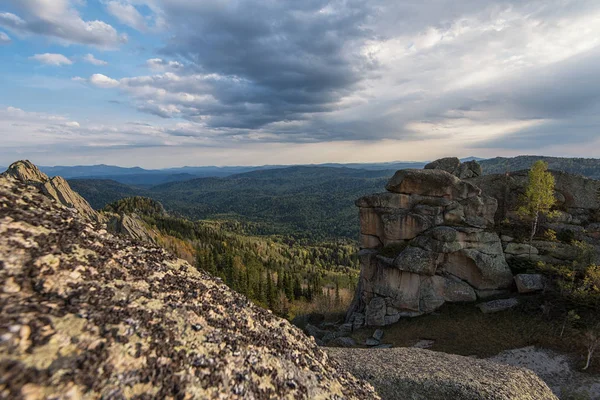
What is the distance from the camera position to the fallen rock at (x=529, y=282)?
111 ft

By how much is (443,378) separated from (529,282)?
22777 mm

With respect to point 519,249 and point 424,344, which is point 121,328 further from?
point 519,249

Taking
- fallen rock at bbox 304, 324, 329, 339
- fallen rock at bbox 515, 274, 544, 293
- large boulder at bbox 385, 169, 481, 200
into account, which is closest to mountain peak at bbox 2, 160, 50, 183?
fallen rock at bbox 304, 324, 329, 339

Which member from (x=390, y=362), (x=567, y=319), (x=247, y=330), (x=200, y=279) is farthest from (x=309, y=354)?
(x=567, y=319)

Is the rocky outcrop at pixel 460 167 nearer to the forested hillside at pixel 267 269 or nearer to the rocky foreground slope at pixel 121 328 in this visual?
the forested hillside at pixel 267 269

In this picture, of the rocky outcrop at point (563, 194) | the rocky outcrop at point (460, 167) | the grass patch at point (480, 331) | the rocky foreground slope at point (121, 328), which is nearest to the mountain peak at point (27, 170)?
the grass patch at point (480, 331)

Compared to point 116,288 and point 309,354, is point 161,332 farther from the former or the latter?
point 309,354

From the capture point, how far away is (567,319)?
2775 cm

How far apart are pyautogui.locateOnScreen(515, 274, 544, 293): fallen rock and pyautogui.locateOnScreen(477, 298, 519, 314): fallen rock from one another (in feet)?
6.55

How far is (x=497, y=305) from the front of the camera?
33.9 metres

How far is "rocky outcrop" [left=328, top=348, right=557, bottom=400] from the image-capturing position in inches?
698

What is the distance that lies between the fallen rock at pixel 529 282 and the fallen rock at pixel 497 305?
78.6 inches

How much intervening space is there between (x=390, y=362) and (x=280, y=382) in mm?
17690

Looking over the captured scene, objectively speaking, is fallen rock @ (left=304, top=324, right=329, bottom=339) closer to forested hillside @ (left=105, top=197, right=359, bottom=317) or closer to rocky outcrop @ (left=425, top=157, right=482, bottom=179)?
forested hillside @ (left=105, top=197, right=359, bottom=317)
